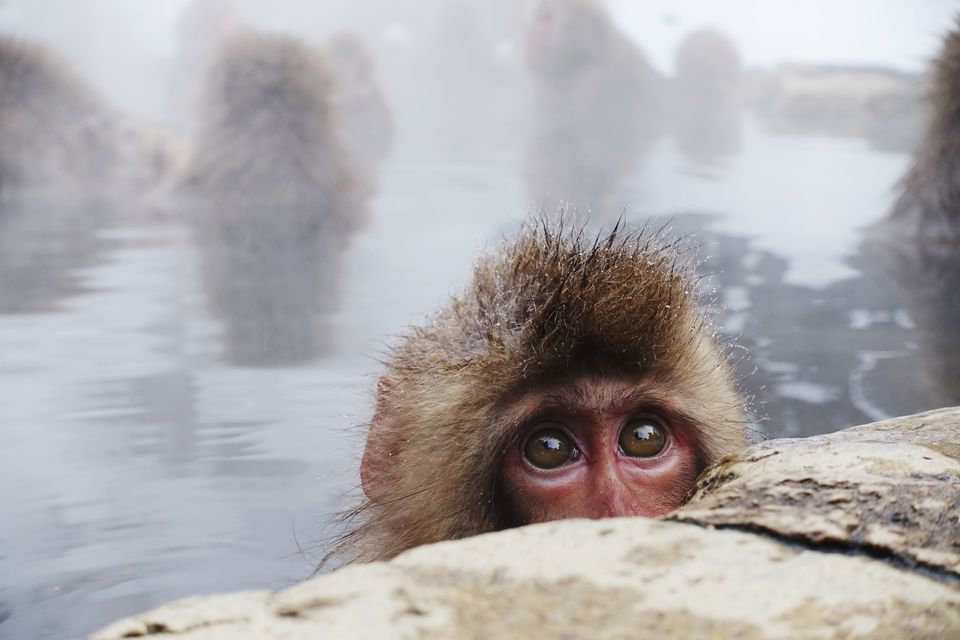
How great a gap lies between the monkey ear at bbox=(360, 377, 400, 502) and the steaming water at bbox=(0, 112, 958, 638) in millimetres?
318

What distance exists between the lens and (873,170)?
7.09 meters

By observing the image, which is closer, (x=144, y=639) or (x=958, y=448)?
(x=144, y=639)

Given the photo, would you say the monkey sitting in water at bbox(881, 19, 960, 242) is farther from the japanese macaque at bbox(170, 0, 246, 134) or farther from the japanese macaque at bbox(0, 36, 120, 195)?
the japanese macaque at bbox(170, 0, 246, 134)

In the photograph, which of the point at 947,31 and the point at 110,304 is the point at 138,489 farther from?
the point at 947,31

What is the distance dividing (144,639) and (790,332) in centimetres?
343

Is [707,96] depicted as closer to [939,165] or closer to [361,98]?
[361,98]

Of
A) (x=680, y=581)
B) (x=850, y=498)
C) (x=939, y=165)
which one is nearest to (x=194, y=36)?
(x=939, y=165)

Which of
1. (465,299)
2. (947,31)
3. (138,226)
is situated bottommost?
(465,299)

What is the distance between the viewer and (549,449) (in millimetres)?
1889

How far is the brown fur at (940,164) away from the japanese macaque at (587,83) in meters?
3.18

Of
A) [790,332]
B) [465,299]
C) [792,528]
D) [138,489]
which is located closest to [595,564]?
[792,528]

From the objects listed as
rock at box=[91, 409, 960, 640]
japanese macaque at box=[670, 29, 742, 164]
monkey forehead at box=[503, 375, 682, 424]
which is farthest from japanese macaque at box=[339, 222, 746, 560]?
japanese macaque at box=[670, 29, 742, 164]

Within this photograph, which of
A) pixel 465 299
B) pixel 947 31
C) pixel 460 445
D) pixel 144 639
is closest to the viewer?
pixel 144 639

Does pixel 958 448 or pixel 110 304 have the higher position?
pixel 110 304
